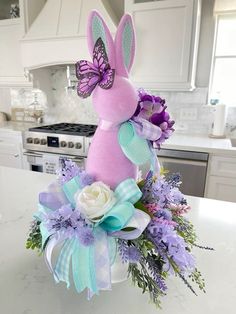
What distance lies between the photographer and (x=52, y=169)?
8.36 ft

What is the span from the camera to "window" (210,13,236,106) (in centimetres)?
237

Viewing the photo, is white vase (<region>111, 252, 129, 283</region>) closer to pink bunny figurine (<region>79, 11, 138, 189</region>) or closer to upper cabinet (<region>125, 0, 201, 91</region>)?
pink bunny figurine (<region>79, 11, 138, 189</region>)

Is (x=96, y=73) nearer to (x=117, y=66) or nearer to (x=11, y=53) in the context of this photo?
(x=117, y=66)

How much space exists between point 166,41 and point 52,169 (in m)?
1.62

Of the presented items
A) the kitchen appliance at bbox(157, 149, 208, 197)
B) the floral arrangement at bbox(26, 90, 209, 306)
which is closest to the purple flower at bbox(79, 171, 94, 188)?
the floral arrangement at bbox(26, 90, 209, 306)

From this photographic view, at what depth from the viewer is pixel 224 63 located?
2457mm

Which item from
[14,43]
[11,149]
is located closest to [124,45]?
[11,149]

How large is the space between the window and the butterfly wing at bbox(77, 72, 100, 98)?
2249 mm

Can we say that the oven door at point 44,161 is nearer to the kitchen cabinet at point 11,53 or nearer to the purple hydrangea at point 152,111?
the kitchen cabinet at point 11,53

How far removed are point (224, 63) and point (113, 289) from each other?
2.48 meters

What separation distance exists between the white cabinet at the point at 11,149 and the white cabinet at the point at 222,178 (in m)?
1.96

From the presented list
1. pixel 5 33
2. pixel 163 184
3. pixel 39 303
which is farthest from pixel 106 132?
pixel 5 33

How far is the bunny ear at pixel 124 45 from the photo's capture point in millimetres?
514

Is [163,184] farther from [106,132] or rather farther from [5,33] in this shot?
[5,33]
